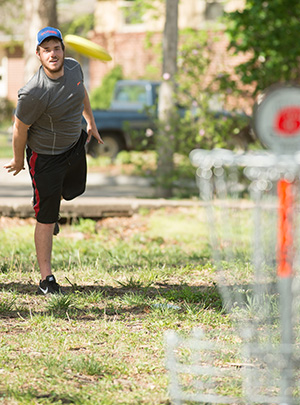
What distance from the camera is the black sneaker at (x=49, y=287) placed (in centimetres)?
430

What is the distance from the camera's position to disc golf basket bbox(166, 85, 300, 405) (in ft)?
6.89

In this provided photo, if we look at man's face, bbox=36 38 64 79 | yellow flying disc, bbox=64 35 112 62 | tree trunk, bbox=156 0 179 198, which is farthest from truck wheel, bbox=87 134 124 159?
man's face, bbox=36 38 64 79

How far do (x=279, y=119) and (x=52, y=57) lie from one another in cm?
226

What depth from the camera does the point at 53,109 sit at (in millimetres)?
4152

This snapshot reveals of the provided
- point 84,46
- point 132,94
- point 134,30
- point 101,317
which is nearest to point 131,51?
point 134,30

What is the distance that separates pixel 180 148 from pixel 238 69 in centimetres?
304

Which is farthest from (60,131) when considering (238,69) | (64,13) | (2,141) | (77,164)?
(64,13)

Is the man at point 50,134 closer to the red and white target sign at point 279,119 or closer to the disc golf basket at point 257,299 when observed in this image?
the disc golf basket at point 257,299

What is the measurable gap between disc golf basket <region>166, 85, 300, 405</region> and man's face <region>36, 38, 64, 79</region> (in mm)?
1135

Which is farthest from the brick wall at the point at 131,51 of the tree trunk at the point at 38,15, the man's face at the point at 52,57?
the man's face at the point at 52,57

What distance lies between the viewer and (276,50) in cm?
1165

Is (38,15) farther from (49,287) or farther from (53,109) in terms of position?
(49,287)

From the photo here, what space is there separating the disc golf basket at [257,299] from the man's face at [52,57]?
113 centimetres

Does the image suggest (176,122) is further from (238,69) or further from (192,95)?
(238,69)
